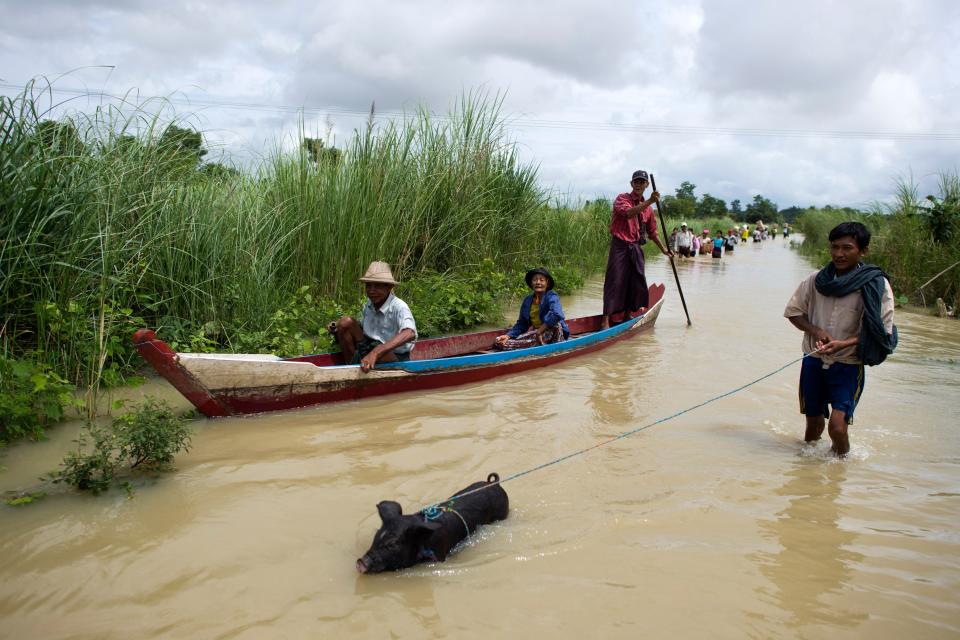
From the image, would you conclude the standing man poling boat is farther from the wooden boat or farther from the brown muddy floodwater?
the brown muddy floodwater

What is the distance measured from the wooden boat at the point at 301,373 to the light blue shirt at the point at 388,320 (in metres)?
0.27

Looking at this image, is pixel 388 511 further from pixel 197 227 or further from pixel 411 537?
pixel 197 227

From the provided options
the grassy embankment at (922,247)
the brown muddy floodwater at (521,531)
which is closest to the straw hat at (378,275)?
the brown muddy floodwater at (521,531)

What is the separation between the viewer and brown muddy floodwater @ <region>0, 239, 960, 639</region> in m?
2.35

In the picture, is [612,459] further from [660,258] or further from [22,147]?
[660,258]

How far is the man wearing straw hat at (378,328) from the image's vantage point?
4848mm

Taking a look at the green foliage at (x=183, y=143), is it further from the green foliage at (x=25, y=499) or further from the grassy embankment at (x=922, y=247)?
the grassy embankment at (x=922, y=247)

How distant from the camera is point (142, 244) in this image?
4781 mm

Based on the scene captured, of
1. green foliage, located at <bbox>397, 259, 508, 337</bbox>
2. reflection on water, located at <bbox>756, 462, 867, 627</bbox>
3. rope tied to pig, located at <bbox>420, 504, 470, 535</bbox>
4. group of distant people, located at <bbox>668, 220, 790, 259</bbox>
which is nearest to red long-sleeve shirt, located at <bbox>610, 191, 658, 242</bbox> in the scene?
green foliage, located at <bbox>397, 259, 508, 337</bbox>

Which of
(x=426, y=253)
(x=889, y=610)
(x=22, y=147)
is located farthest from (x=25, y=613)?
(x=426, y=253)

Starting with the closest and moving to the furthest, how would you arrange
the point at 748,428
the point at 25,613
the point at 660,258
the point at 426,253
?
the point at 25,613, the point at 748,428, the point at 426,253, the point at 660,258

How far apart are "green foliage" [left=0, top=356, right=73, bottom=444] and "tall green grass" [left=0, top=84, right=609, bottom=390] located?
0.25m

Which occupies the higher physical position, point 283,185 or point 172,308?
point 283,185

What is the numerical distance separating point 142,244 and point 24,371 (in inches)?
56.1
